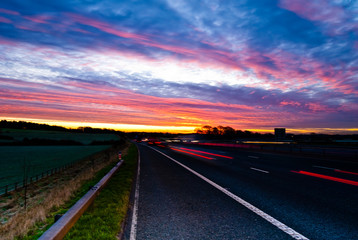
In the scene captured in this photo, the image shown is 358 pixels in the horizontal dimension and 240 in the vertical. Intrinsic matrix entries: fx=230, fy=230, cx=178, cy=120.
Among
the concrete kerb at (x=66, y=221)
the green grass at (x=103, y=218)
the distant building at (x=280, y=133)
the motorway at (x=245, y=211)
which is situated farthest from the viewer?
the distant building at (x=280, y=133)

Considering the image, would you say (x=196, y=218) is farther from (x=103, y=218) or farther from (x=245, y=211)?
(x=103, y=218)

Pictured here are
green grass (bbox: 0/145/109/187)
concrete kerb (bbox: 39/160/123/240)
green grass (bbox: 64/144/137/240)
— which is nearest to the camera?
concrete kerb (bbox: 39/160/123/240)

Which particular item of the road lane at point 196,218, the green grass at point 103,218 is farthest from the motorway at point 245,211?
the green grass at point 103,218

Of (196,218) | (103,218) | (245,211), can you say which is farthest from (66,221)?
(245,211)

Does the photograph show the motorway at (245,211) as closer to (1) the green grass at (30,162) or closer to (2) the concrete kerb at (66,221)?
(2) the concrete kerb at (66,221)

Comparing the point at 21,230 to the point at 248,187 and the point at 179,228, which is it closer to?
the point at 179,228

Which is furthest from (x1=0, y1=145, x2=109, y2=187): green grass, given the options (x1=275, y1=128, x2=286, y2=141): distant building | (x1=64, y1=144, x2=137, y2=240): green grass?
(x1=275, y1=128, x2=286, y2=141): distant building

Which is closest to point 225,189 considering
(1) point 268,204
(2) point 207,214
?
(1) point 268,204

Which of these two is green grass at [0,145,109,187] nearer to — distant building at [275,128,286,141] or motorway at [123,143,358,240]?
motorway at [123,143,358,240]

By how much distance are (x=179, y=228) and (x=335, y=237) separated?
2.96m

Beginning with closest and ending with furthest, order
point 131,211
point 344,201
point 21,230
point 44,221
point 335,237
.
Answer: point 335,237 → point 21,230 → point 44,221 → point 131,211 → point 344,201

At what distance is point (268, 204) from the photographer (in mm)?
6500

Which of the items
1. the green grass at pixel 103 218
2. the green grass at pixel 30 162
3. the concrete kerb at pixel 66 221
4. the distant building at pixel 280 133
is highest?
the distant building at pixel 280 133

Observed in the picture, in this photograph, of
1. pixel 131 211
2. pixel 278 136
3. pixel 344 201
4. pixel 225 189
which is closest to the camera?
pixel 131 211
